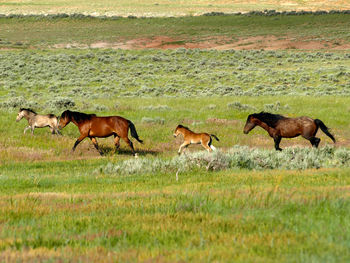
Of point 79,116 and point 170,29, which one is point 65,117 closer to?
point 79,116

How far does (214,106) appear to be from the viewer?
28.6 metres

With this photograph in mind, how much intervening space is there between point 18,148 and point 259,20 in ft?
290

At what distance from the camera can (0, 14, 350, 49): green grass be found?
82000 mm

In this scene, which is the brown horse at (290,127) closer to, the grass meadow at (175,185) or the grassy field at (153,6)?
the grass meadow at (175,185)

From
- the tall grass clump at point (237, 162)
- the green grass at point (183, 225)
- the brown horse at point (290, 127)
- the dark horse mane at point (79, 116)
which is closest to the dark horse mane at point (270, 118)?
the brown horse at point (290, 127)

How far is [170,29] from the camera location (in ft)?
306

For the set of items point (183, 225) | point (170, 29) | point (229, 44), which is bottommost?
point (229, 44)

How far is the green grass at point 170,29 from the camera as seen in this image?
82.0 metres

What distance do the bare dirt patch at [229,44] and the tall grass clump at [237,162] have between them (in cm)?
6112

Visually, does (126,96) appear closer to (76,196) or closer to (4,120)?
(4,120)

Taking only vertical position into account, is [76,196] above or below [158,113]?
above

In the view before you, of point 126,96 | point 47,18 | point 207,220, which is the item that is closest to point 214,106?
point 126,96

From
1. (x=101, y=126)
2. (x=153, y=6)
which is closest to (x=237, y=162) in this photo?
(x=101, y=126)

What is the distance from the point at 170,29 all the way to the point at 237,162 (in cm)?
8263
